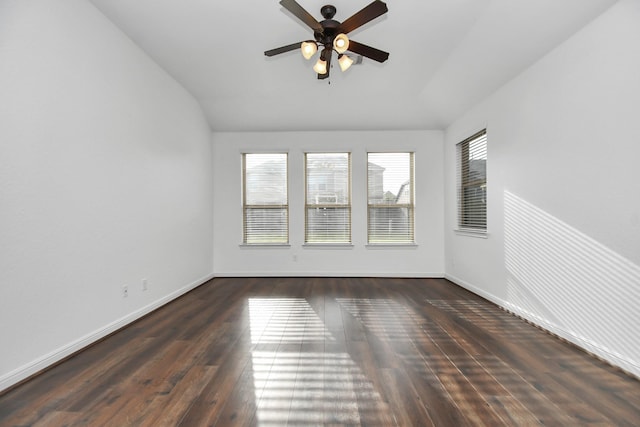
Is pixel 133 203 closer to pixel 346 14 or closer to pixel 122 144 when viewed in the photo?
pixel 122 144

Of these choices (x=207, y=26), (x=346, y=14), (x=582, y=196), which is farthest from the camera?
(x=207, y=26)

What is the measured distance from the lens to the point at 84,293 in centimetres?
245

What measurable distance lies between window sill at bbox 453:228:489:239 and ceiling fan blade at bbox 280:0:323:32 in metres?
3.15

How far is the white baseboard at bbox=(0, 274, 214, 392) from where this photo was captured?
1.88 m

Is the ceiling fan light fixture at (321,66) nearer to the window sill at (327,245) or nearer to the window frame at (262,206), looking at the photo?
the window frame at (262,206)

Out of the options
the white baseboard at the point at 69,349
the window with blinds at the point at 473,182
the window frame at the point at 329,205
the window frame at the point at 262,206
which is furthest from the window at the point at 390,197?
the white baseboard at the point at 69,349

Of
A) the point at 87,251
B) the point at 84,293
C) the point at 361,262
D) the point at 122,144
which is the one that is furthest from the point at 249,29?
the point at 361,262

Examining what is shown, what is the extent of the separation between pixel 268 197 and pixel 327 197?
3.53 ft

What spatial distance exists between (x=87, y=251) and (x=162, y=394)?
4.77 feet

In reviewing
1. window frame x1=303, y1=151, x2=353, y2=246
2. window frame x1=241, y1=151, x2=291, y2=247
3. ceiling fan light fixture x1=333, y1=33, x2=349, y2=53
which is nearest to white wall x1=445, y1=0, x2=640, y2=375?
ceiling fan light fixture x1=333, y1=33, x2=349, y2=53

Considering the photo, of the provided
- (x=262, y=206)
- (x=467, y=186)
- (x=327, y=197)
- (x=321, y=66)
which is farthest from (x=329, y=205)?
(x=321, y=66)

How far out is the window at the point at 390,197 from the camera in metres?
5.31

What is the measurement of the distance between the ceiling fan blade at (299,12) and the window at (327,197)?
3022 millimetres

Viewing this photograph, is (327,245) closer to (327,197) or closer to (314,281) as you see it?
(314,281)
